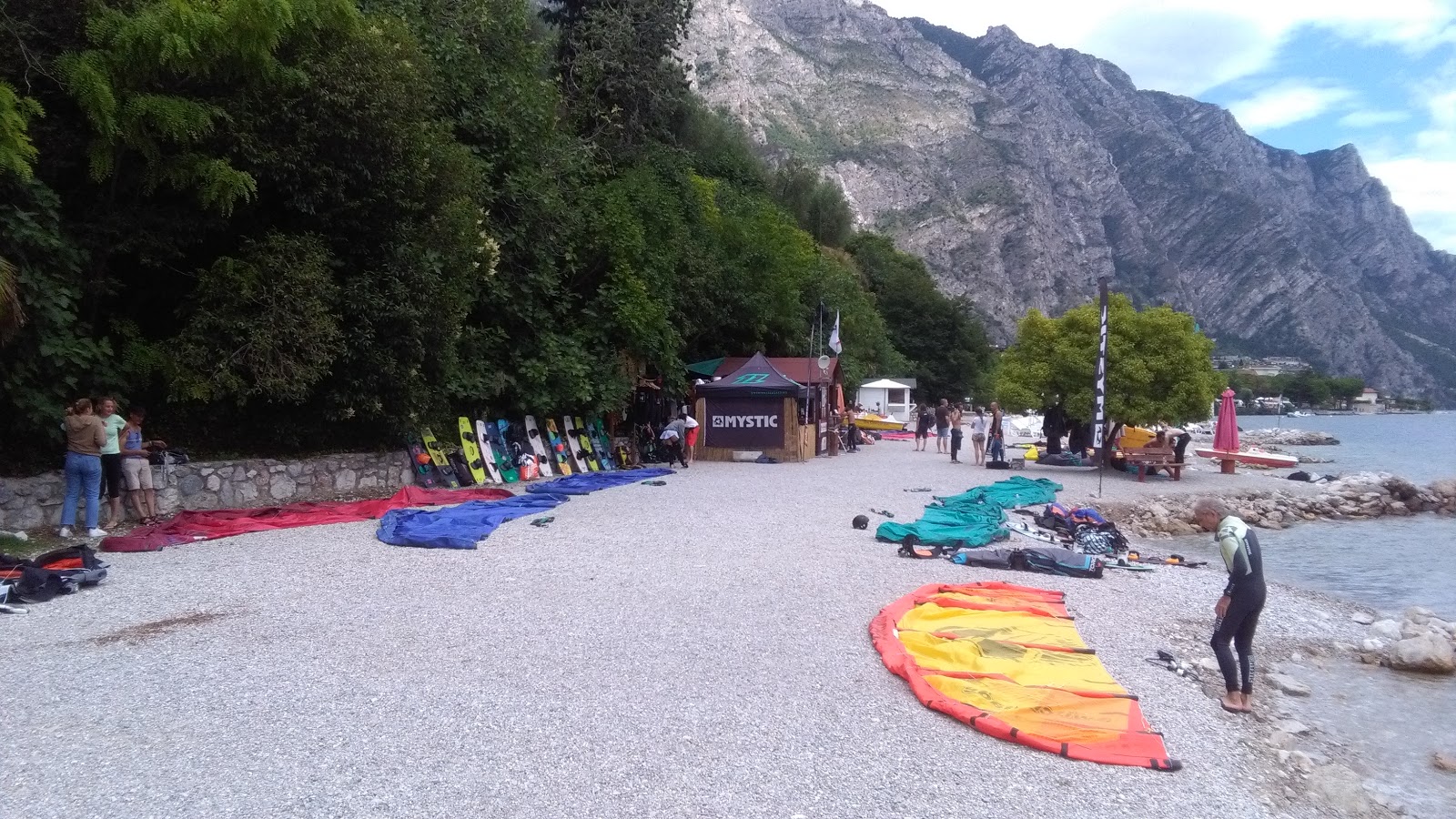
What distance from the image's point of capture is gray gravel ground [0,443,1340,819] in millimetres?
4340

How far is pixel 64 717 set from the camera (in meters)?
5.09

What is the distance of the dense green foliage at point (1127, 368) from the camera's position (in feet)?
73.0

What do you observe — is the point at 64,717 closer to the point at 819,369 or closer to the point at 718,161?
the point at 819,369

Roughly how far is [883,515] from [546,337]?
902 cm

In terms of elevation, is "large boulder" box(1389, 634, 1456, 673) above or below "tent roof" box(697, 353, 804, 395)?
below

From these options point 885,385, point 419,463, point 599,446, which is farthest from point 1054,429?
point 885,385

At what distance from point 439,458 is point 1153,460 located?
18006 mm

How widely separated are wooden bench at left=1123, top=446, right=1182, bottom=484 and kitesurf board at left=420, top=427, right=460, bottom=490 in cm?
1692

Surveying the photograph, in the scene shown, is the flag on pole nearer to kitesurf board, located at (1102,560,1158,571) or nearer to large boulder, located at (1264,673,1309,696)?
kitesurf board, located at (1102,560,1158,571)

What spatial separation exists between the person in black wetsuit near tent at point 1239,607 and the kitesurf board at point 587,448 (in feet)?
51.9

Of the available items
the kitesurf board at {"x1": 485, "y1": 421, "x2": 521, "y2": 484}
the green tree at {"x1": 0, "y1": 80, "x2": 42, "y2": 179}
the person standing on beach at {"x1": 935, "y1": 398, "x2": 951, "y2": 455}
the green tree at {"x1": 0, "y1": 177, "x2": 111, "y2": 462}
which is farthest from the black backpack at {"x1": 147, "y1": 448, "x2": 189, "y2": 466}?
the person standing on beach at {"x1": 935, "y1": 398, "x2": 951, "y2": 455}

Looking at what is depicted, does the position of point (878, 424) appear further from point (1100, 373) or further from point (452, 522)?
point (452, 522)

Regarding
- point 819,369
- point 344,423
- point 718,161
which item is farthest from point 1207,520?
point 718,161

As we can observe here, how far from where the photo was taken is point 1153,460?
23.8m
